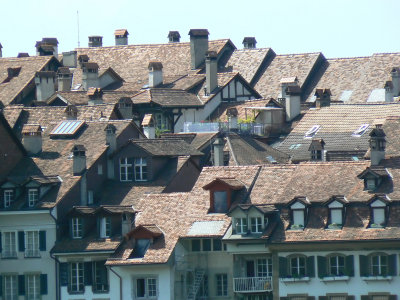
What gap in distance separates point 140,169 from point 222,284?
13423 millimetres

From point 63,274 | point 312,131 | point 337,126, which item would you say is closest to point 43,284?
point 63,274

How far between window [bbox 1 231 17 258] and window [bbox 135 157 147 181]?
9.16 meters

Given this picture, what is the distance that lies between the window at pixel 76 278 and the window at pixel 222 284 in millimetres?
8673

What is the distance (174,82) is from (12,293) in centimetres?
4217

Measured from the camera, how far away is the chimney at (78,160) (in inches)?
5669

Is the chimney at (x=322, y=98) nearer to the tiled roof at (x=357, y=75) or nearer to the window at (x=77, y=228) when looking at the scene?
the tiled roof at (x=357, y=75)

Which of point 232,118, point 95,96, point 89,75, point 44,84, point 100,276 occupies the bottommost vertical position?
point 100,276

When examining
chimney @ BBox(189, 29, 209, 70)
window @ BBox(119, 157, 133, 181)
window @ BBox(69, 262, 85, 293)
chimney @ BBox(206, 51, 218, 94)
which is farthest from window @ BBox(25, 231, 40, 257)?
chimney @ BBox(189, 29, 209, 70)

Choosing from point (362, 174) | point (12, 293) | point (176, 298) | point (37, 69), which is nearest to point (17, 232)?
point (12, 293)

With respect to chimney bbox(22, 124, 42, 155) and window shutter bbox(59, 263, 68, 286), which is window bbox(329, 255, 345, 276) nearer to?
window shutter bbox(59, 263, 68, 286)

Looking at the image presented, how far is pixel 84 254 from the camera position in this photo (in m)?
139

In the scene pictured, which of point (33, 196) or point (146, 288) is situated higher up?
point (33, 196)

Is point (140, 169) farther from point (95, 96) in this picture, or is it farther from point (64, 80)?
point (64, 80)

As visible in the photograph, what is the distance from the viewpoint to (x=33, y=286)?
142 meters
